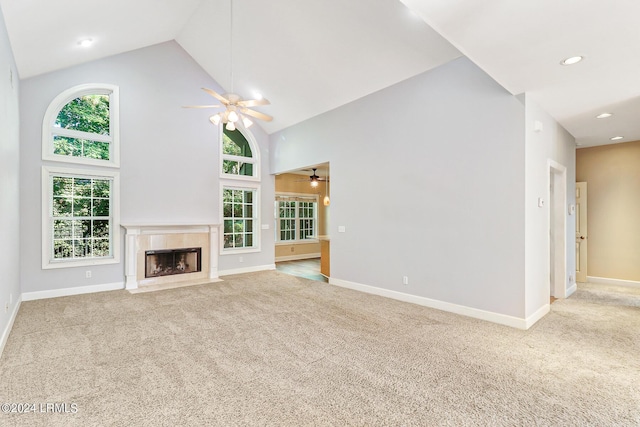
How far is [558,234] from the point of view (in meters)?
5.18

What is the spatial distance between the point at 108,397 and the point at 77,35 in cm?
479

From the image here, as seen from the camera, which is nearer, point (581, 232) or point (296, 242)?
point (581, 232)

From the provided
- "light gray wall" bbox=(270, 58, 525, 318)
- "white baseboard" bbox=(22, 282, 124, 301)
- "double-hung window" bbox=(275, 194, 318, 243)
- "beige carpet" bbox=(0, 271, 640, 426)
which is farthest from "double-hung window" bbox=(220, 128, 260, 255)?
"beige carpet" bbox=(0, 271, 640, 426)

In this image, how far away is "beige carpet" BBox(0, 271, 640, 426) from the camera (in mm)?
2105

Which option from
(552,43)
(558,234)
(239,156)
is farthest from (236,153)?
(558,234)

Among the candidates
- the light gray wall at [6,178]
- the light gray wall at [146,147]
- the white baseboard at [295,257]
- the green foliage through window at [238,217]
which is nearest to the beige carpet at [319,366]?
the light gray wall at [6,178]

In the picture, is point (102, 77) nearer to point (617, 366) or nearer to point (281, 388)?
point (281, 388)

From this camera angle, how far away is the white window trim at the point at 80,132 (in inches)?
204

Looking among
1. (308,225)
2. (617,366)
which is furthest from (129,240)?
(617,366)

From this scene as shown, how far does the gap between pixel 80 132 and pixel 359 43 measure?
5.06 m

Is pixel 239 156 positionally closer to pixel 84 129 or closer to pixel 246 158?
pixel 246 158

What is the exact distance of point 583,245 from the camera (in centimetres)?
630

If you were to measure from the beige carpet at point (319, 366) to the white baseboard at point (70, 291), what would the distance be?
0.63 m

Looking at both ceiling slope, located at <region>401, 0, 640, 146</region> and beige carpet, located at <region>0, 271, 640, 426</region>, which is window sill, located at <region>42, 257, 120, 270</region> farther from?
ceiling slope, located at <region>401, 0, 640, 146</region>
